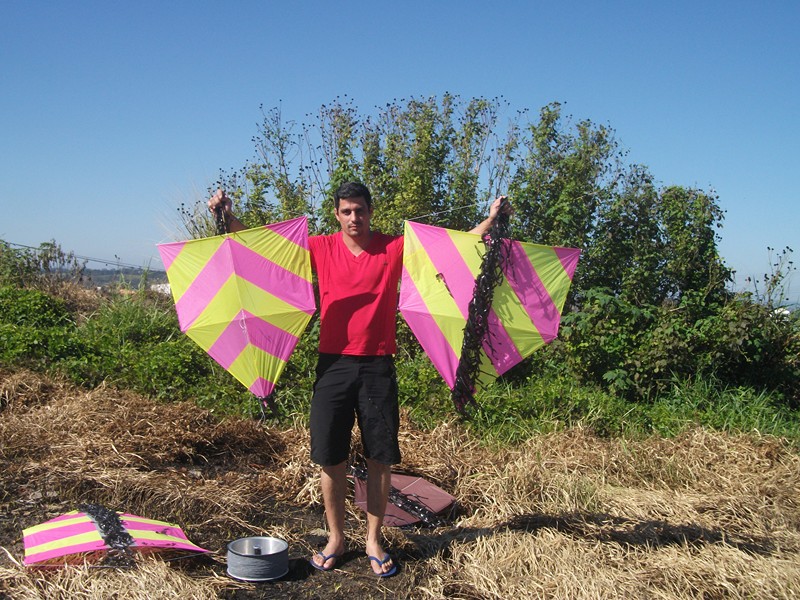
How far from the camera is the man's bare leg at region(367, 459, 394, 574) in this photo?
141 inches

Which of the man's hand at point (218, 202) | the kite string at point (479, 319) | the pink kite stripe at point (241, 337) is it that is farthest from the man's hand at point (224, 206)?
the kite string at point (479, 319)

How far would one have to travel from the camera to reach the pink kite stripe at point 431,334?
390 cm

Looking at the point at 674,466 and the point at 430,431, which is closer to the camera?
the point at 674,466

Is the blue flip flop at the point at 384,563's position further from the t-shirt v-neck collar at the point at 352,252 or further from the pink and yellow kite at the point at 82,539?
the t-shirt v-neck collar at the point at 352,252

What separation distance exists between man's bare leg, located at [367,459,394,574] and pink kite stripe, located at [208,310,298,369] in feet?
2.78

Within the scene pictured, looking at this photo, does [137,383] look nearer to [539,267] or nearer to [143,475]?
[143,475]

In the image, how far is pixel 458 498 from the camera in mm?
4582

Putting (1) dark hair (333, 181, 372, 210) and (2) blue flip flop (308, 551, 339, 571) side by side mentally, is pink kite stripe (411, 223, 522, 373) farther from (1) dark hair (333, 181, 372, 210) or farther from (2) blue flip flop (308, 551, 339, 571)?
(2) blue flip flop (308, 551, 339, 571)

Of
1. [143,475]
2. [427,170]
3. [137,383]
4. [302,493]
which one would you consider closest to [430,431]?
[302,493]

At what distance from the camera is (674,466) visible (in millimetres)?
4906

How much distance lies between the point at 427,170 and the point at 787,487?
477 cm

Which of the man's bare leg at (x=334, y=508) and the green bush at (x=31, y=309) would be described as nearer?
the man's bare leg at (x=334, y=508)

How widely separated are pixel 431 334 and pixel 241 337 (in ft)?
3.28

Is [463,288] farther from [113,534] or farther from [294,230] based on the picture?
A: [113,534]
